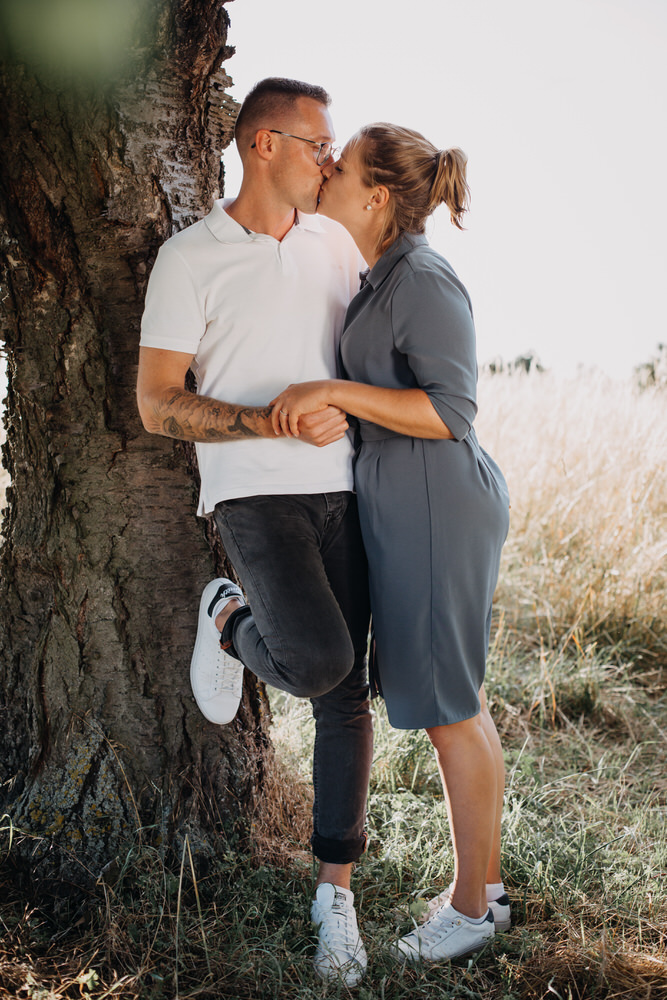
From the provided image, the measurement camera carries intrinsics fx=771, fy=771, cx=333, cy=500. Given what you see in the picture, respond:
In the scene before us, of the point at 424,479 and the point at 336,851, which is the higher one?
the point at 424,479

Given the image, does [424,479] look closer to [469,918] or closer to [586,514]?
[469,918]

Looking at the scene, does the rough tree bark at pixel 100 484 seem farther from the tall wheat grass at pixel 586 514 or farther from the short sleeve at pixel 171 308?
the tall wheat grass at pixel 586 514

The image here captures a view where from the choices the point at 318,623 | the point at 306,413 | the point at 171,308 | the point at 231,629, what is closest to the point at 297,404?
the point at 306,413

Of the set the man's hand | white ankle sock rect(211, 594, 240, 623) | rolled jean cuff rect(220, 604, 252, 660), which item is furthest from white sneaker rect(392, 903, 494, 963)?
the man's hand

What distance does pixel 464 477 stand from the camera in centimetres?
205

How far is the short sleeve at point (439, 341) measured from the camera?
1955mm

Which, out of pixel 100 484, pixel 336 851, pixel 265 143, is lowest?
pixel 336 851

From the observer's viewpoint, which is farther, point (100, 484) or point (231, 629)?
point (100, 484)

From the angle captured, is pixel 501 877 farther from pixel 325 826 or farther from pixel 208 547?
pixel 208 547

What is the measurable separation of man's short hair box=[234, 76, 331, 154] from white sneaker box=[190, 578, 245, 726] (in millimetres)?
1381

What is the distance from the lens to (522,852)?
2.51 metres

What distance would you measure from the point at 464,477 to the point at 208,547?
86cm

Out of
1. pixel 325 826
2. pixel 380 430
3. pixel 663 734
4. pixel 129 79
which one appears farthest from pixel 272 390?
pixel 663 734

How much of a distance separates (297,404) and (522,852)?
165 cm
